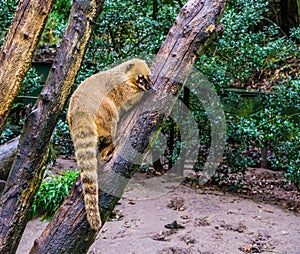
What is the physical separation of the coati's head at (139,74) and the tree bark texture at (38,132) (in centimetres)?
34

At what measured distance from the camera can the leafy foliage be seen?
13.4 feet

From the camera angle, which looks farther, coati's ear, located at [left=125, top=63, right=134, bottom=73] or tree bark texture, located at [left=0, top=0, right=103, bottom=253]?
coati's ear, located at [left=125, top=63, right=134, bottom=73]

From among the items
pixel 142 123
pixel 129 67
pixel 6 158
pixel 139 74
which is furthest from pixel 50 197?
pixel 142 123

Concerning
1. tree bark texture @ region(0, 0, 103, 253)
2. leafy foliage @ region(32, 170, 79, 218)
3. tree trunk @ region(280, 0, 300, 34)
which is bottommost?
leafy foliage @ region(32, 170, 79, 218)

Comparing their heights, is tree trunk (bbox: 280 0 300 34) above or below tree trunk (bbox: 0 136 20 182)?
above

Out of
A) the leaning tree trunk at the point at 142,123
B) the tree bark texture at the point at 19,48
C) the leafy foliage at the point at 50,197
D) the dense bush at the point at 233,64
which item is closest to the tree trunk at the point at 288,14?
the dense bush at the point at 233,64

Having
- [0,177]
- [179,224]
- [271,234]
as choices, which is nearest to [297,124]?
[271,234]

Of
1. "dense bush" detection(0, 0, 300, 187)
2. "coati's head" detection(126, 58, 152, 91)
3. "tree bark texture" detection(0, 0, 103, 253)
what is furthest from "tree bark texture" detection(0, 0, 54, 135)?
"dense bush" detection(0, 0, 300, 187)

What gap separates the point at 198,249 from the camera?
316 centimetres

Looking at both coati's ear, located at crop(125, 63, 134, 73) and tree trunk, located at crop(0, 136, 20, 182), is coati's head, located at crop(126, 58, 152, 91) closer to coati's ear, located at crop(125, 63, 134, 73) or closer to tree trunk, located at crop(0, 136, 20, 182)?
coati's ear, located at crop(125, 63, 134, 73)

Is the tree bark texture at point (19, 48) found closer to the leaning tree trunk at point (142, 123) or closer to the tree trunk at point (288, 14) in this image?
the leaning tree trunk at point (142, 123)

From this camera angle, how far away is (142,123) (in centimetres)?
192

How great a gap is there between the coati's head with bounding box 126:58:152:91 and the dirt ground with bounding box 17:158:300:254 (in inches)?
57.7

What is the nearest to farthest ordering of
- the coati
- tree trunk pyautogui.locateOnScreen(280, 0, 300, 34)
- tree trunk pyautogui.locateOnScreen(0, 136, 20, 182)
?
the coati, tree trunk pyautogui.locateOnScreen(0, 136, 20, 182), tree trunk pyautogui.locateOnScreen(280, 0, 300, 34)
